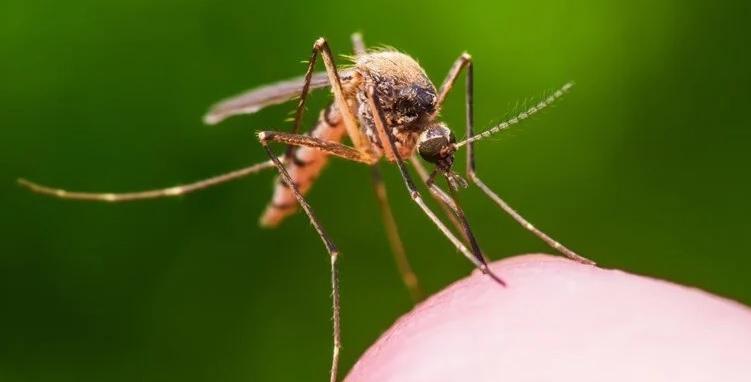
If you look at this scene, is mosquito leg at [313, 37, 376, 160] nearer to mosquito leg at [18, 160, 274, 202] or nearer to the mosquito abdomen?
the mosquito abdomen

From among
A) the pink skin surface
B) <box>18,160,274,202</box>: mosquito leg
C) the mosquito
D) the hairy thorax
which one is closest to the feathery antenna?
the mosquito

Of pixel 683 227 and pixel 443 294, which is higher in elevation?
pixel 443 294

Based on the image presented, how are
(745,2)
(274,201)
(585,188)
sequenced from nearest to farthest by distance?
(274,201)
(585,188)
(745,2)

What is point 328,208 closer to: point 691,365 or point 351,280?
point 351,280

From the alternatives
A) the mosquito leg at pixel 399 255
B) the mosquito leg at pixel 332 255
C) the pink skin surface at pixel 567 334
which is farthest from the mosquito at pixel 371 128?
the pink skin surface at pixel 567 334

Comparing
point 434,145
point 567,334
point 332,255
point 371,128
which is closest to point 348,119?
point 371,128

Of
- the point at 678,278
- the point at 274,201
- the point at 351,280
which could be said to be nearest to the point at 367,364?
the point at 274,201

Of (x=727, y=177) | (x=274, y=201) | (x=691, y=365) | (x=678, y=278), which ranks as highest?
(x=691, y=365)
